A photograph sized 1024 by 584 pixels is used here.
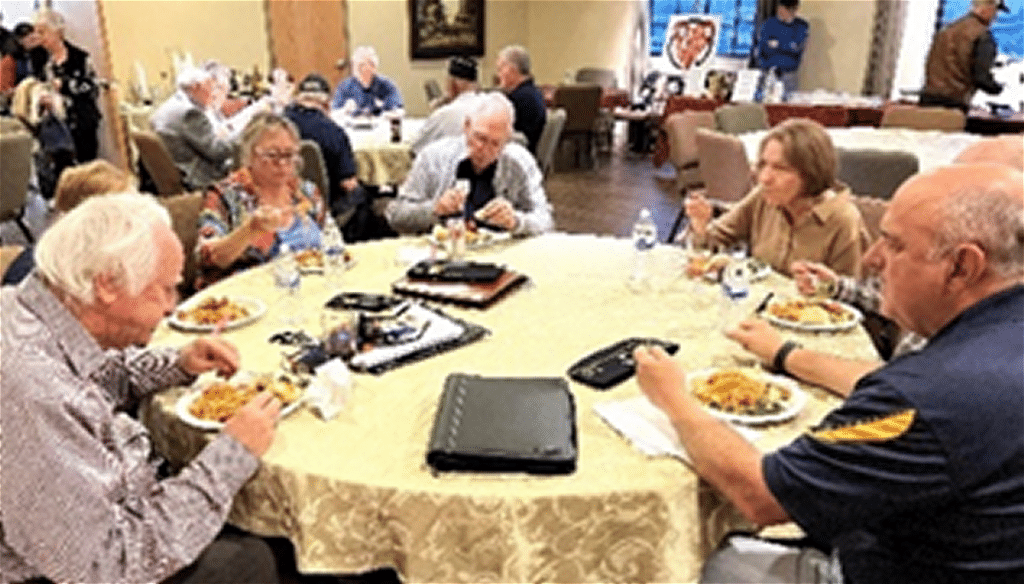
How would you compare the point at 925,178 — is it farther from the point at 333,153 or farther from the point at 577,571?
the point at 333,153

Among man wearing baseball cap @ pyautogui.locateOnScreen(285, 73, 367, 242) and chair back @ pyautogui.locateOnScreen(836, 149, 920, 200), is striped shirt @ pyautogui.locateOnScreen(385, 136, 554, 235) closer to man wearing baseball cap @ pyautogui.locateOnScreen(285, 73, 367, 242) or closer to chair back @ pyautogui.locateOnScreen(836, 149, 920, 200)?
man wearing baseball cap @ pyautogui.locateOnScreen(285, 73, 367, 242)

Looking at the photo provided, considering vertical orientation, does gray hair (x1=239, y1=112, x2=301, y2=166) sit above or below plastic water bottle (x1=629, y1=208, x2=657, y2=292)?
above

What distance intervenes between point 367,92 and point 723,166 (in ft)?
10.5

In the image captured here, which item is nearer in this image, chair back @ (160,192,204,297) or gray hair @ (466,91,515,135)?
chair back @ (160,192,204,297)

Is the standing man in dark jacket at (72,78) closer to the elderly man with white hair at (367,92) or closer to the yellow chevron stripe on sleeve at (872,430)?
the elderly man with white hair at (367,92)

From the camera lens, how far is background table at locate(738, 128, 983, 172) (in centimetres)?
484

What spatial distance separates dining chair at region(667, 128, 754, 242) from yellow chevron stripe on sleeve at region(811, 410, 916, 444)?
133 inches

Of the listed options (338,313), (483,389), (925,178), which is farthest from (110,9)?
(925,178)

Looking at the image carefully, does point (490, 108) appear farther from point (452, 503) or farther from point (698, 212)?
point (452, 503)

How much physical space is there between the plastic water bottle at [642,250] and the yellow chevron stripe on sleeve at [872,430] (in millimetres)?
1170

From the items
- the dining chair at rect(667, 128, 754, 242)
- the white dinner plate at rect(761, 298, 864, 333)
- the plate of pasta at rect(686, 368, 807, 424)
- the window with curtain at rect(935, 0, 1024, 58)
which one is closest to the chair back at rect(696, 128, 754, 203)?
the dining chair at rect(667, 128, 754, 242)

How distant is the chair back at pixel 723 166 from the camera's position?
4.45m

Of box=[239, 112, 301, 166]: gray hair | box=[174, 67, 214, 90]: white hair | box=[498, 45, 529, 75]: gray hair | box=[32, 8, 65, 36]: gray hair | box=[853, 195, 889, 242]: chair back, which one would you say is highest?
box=[32, 8, 65, 36]: gray hair

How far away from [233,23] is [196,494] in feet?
27.4
